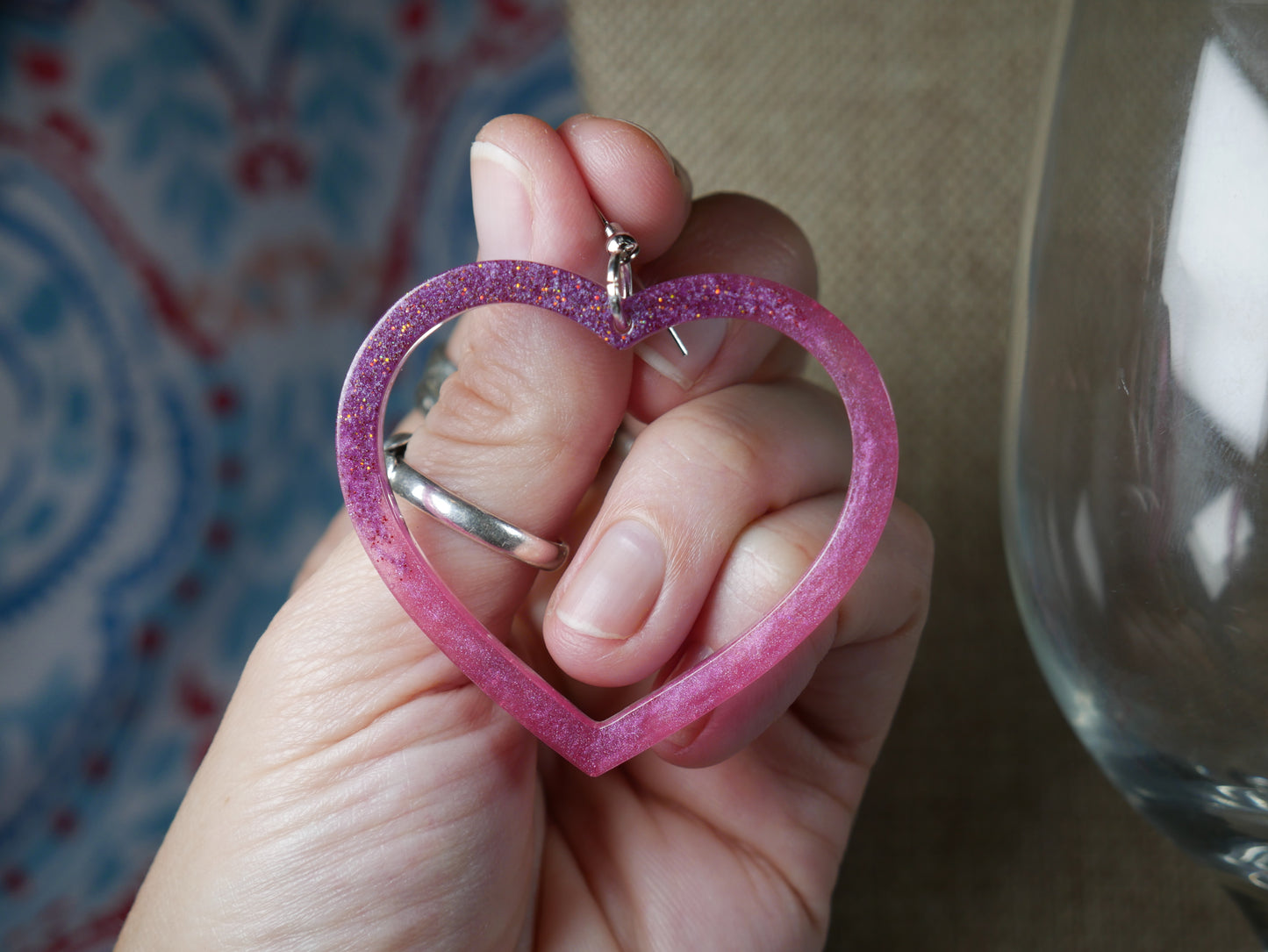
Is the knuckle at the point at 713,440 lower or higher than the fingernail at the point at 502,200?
lower

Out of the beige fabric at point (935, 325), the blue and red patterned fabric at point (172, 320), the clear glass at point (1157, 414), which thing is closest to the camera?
the clear glass at point (1157, 414)

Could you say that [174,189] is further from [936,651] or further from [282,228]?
[936,651]

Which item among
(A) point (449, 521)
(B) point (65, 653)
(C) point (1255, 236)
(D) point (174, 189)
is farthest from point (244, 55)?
(C) point (1255, 236)

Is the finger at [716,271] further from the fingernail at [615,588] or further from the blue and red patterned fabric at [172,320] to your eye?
the blue and red patterned fabric at [172,320]

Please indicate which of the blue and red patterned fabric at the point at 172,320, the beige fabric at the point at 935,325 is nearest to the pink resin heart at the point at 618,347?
the beige fabric at the point at 935,325

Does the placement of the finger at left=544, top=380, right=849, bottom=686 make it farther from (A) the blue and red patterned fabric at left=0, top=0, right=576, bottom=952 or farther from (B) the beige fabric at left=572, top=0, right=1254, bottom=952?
(A) the blue and red patterned fabric at left=0, top=0, right=576, bottom=952

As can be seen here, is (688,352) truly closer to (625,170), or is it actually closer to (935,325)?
(625,170)

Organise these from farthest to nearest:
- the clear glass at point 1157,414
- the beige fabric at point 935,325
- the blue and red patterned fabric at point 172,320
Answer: the blue and red patterned fabric at point 172,320 → the beige fabric at point 935,325 → the clear glass at point 1157,414
